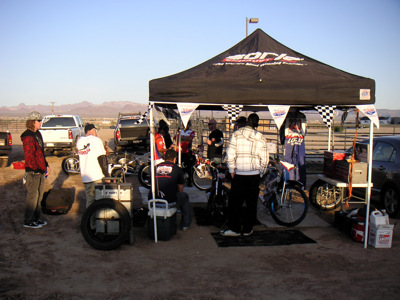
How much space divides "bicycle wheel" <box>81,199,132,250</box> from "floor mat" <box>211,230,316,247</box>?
5.16ft

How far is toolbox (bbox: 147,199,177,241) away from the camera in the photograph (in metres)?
6.24

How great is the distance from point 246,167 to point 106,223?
240cm

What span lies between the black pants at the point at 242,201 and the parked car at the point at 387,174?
3.03 m

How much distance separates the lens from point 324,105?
641 cm

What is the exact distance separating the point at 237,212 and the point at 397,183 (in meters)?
3.35

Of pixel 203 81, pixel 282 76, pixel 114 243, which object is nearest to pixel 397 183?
pixel 282 76

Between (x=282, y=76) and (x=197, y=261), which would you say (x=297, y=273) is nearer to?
(x=197, y=261)

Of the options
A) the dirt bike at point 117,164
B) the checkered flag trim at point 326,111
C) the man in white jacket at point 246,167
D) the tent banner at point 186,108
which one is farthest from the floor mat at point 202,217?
the dirt bike at point 117,164

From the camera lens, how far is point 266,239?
6406 millimetres

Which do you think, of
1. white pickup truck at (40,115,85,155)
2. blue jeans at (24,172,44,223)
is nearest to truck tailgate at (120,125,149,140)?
white pickup truck at (40,115,85,155)

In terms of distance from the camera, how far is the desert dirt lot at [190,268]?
4.38 m

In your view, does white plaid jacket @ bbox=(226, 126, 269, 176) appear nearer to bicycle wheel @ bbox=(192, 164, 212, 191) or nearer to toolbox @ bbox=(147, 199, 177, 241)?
toolbox @ bbox=(147, 199, 177, 241)

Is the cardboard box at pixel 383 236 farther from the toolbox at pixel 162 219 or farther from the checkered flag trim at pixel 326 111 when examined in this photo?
the toolbox at pixel 162 219

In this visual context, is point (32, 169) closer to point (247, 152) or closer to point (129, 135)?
point (247, 152)
